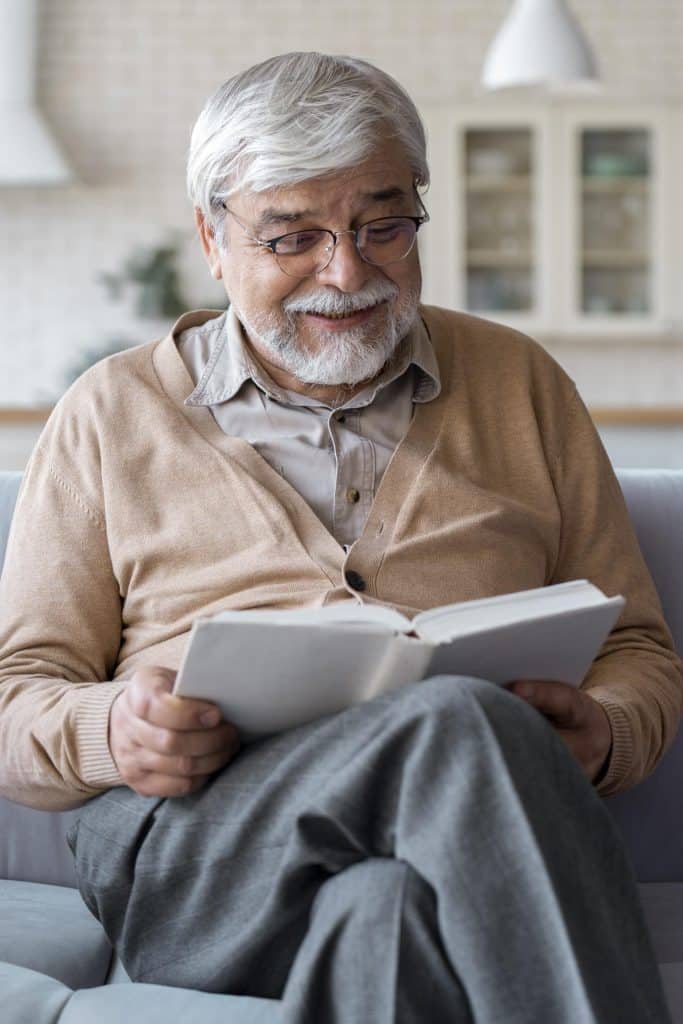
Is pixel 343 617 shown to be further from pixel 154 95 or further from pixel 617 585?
pixel 154 95

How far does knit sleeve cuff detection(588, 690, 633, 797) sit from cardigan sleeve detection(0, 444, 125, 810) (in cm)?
51

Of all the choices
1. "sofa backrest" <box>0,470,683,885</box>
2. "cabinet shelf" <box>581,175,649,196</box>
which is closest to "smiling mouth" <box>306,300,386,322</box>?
"sofa backrest" <box>0,470,683,885</box>

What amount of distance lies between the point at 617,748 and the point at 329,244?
67cm

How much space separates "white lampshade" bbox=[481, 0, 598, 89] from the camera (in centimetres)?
443

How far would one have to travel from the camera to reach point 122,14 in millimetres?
6258

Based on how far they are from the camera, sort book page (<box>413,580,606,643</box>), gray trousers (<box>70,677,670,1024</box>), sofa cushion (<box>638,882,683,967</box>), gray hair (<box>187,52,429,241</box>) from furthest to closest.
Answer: gray hair (<box>187,52,429,241</box>), sofa cushion (<box>638,882,683,967</box>), book page (<box>413,580,606,643</box>), gray trousers (<box>70,677,670,1024</box>)

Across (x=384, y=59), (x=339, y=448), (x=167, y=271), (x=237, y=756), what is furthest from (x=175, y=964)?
(x=384, y=59)

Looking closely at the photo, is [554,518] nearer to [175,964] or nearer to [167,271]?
[175,964]

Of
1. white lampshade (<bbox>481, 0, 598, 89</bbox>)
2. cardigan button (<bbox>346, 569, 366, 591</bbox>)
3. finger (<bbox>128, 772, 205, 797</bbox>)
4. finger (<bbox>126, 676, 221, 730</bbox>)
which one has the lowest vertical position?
finger (<bbox>128, 772, 205, 797</bbox>)

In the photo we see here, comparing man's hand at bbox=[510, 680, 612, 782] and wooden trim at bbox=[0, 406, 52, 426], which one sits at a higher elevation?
man's hand at bbox=[510, 680, 612, 782]

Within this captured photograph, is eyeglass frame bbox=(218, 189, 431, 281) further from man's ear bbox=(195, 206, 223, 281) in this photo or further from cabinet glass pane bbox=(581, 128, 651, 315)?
cabinet glass pane bbox=(581, 128, 651, 315)

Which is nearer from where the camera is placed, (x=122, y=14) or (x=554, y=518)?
(x=554, y=518)

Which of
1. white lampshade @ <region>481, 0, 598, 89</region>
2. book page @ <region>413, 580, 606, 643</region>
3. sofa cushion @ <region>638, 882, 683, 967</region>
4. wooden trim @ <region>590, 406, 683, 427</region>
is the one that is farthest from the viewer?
wooden trim @ <region>590, 406, 683, 427</region>

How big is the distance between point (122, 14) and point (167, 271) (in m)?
1.19
